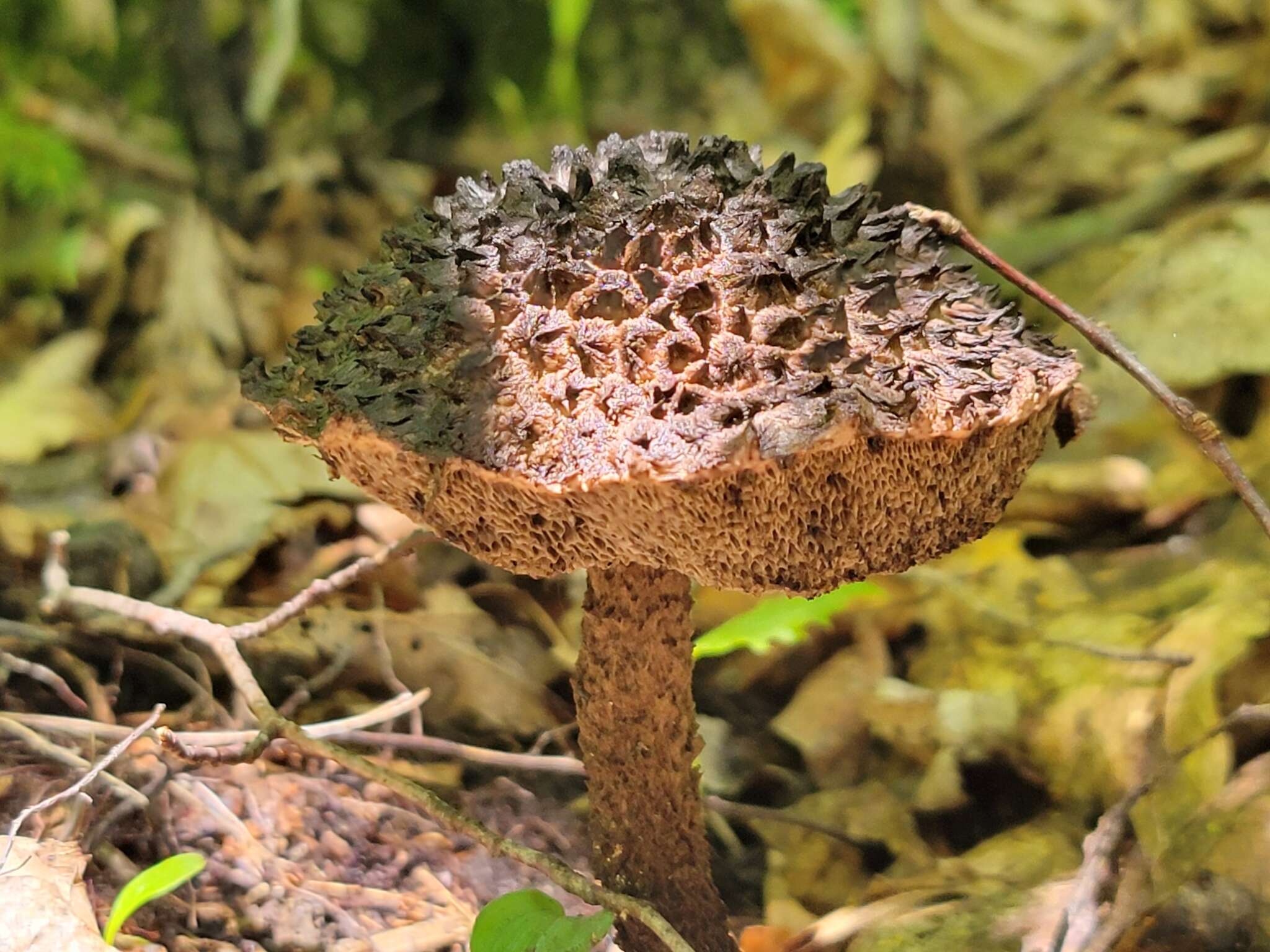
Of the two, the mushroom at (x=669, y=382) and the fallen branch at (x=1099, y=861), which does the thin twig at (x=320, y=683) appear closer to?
the mushroom at (x=669, y=382)

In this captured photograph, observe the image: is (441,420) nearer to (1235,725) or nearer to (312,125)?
(1235,725)

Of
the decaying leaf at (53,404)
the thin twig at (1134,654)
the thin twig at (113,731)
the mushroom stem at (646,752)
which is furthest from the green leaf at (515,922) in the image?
the decaying leaf at (53,404)

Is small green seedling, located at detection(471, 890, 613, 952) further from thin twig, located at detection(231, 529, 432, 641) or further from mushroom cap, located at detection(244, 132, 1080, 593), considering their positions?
thin twig, located at detection(231, 529, 432, 641)

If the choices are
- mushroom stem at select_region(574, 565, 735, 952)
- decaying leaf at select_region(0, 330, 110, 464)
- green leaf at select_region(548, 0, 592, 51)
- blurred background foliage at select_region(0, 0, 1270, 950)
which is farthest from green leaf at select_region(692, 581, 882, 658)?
green leaf at select_region(548, 0, 592, 51)

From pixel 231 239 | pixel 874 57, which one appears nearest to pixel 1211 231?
pixel 874 57

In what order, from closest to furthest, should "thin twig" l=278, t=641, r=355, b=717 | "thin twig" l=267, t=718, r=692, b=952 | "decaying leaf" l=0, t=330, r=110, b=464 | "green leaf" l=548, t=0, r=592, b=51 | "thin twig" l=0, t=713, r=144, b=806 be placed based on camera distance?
1. "thin twig" l=267, t=718, r=692, b=952
2. "thin twig" l=0, t=713, r=144, b=806
3. "thin twig" l=278, t=641, r=355, b=717
4. "decaying leaf" l=0, t=330, r=110, b=464
5. "green leaf" l=548, t=0, r=592, b=51

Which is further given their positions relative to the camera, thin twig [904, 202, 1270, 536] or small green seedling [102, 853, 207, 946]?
thin twig [904, 202, 1270, 536]
